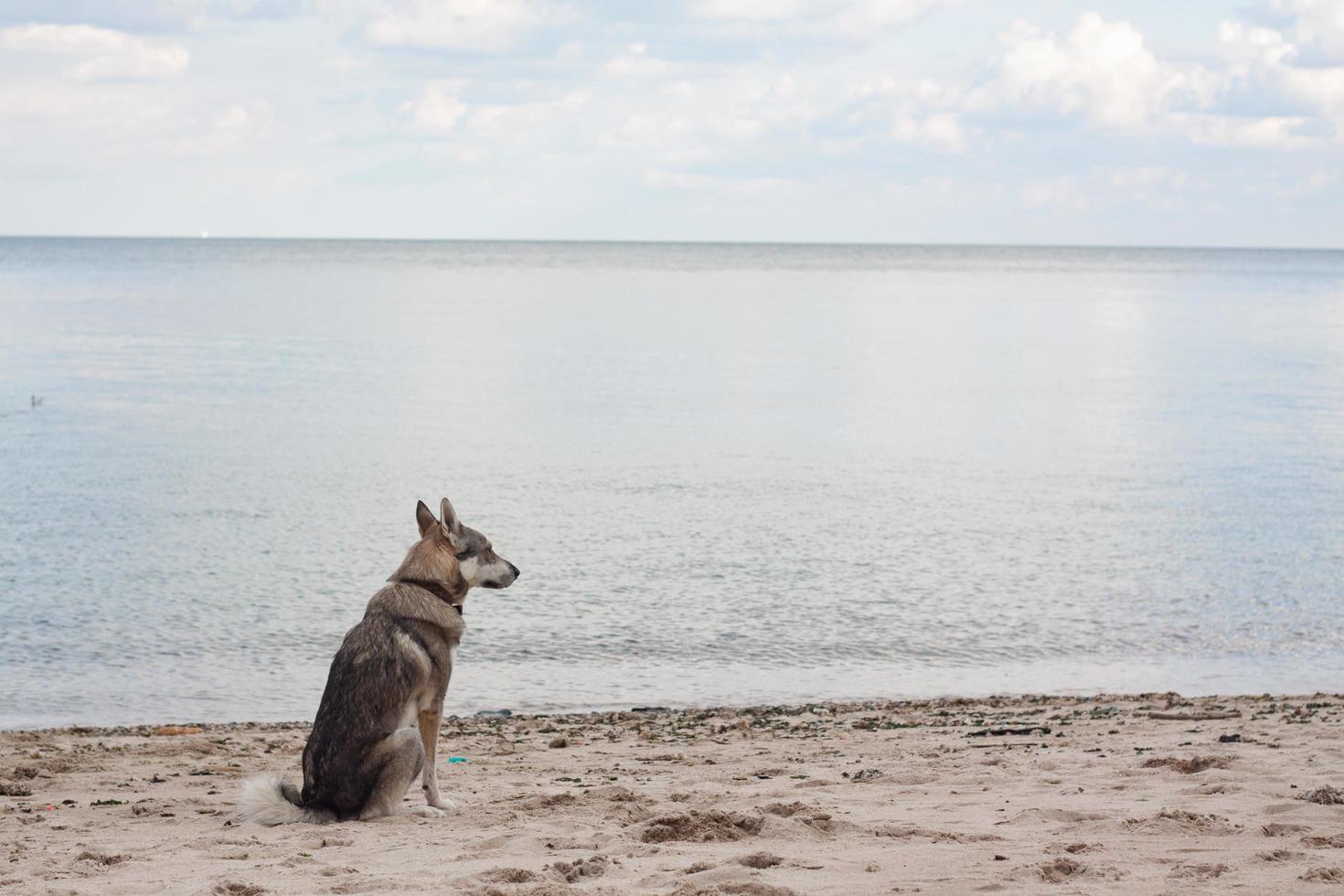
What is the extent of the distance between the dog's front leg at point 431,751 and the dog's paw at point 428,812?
0.18ft

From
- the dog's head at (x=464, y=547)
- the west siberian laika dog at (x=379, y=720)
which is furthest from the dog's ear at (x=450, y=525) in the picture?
the west siberian laika dog at (x=379, y=720)

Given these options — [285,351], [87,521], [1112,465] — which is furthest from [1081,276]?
[87,521]

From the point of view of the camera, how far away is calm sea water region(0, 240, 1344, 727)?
44.2 ft

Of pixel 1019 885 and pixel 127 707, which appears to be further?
pixel 127 707

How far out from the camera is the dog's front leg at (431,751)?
7.45 metres

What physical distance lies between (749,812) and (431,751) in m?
1.87

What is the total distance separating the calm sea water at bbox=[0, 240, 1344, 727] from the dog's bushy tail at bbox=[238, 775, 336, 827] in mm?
4803

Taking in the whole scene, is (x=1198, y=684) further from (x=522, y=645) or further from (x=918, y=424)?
(x=918, y=424)

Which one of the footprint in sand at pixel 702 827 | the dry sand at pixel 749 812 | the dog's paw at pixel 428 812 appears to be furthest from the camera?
the dog's paw at pixel 428 812

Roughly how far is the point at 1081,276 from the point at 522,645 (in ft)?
476

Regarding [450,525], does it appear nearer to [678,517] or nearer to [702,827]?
[702,827]

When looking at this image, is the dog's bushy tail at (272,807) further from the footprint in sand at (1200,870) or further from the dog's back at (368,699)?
the footprint in sand at (1200,870)

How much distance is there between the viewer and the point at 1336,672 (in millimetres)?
13383

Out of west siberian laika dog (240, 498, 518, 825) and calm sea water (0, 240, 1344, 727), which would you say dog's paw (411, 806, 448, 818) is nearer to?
west siberian laika dog (240, 498, 518, 825)
